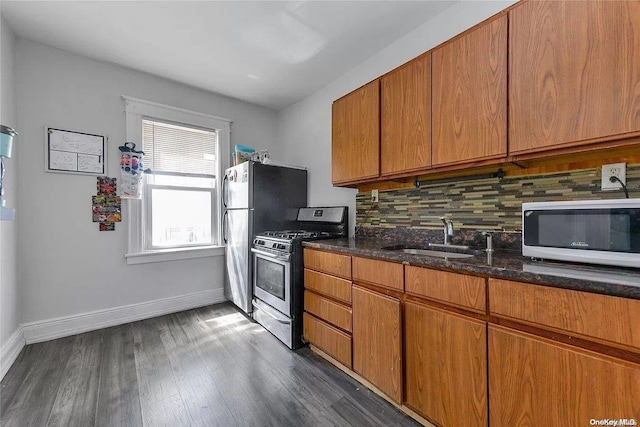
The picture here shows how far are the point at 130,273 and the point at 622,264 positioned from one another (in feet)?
11.9

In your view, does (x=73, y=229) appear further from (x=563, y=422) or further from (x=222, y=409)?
(x=563, y=422)

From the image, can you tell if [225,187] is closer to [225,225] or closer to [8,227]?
[225,225]

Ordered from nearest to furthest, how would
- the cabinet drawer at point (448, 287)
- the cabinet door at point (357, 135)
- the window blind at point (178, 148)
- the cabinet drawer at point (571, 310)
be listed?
the cabinet drawer at point (571, 310) < the cabinet drawer at point (448, 287) < the cabinet door at point (357, 135) < the window blind at point (178, 148)

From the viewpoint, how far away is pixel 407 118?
6.01ft

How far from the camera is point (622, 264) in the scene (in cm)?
99

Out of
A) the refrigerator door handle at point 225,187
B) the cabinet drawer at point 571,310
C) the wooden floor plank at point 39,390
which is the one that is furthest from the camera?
the refrigerator door handle at point 225,187

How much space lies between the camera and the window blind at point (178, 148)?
116 inches

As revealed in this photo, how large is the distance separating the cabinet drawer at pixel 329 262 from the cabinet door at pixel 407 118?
71 cm

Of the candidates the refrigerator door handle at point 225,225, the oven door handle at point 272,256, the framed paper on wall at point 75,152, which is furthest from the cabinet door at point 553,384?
the framed paper on wall at point 75,152

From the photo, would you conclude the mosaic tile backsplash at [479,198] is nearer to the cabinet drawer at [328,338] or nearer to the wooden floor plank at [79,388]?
the cabinet drawer at [328,338]

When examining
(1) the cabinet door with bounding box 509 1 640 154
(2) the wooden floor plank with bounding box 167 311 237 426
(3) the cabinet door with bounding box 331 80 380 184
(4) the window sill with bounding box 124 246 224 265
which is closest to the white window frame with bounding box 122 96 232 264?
(4) the window sill with bounding box 124 246 224 265

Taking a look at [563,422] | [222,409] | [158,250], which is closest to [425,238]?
[563,422]

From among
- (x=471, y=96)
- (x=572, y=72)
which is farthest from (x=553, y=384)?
(x=471, y=96)
